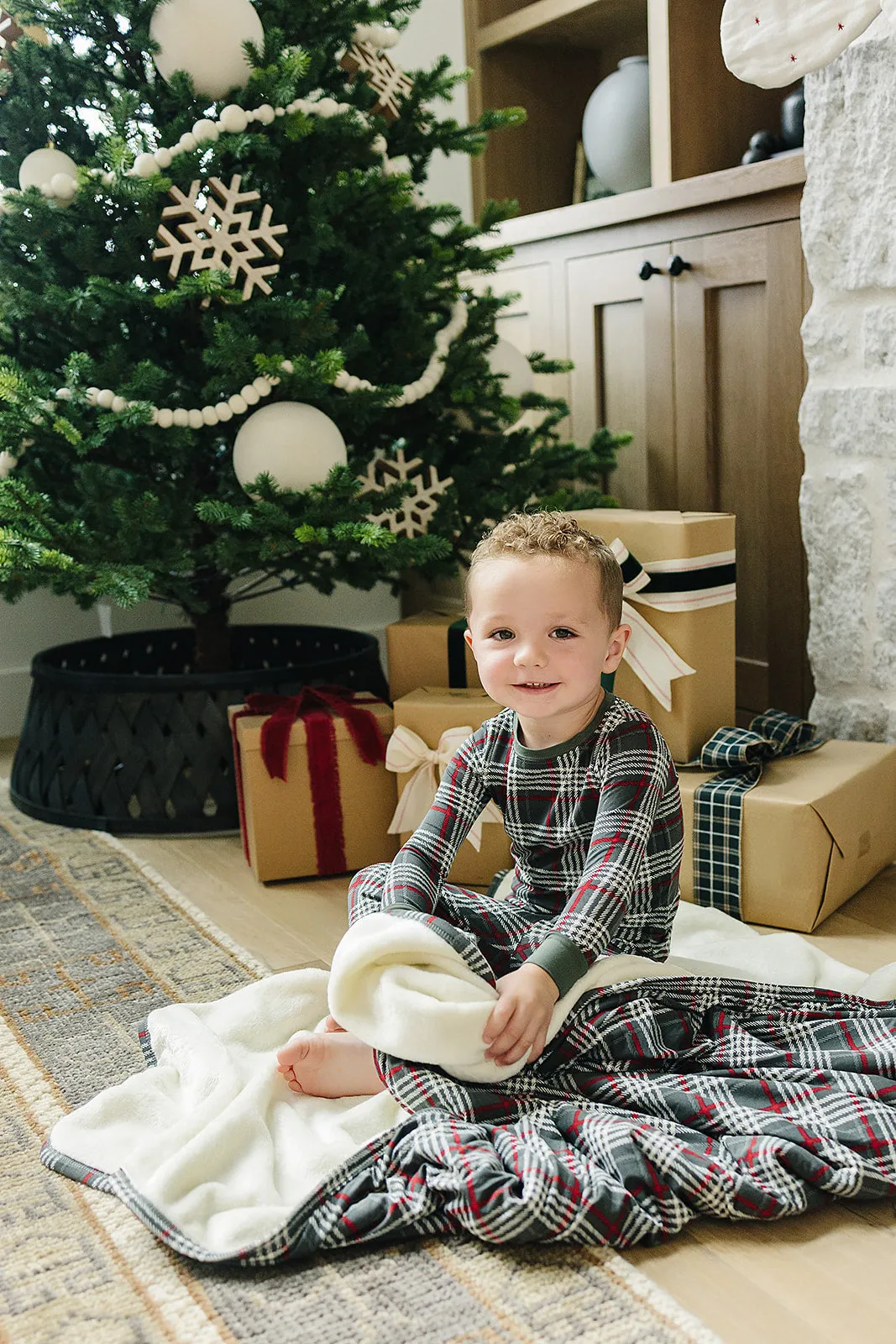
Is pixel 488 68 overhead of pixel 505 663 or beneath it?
overhead

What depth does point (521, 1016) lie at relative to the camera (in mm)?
1046

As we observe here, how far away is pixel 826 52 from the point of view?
5.33ft

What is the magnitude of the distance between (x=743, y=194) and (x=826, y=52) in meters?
0.34

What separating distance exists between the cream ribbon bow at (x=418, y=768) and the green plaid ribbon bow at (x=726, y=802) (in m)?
0.27

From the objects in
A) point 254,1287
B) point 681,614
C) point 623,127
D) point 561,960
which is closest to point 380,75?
point 623,127

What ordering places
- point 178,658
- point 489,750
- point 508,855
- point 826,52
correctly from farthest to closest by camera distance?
point 178,658
point 508,855
point 826,52
point 489,750

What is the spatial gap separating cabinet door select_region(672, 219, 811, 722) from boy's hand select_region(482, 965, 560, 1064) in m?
1.10

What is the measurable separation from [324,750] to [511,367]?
776 mm

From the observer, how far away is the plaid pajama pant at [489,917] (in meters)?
1.23

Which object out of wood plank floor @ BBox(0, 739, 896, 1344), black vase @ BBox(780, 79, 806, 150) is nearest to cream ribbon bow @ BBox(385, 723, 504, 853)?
wood plank floor @ BBox(0, 739, 896, 1344)

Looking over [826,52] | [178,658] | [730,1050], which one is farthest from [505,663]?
[178,658]

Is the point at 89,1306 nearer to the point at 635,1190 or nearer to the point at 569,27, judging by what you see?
the point at 635,1190

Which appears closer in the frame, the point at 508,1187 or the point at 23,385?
the point at 508,1187

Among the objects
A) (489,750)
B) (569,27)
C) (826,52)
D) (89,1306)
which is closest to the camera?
(89,1306)
